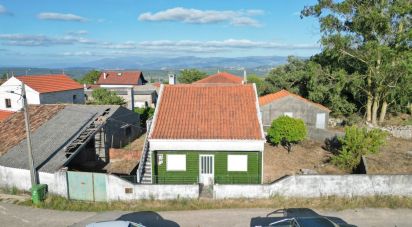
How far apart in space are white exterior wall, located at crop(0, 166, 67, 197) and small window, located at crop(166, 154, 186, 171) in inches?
224

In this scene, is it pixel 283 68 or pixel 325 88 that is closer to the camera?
pixel 325 88

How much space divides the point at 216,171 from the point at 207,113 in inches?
150

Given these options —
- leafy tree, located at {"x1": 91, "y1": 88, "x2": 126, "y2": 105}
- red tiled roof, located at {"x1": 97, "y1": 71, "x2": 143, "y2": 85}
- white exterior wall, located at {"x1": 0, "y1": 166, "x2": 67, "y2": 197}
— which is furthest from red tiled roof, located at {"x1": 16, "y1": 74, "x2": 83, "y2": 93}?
red tiled roof, located at {"x1": 97, "y1": 71, "x2": 143, "y2": 85}

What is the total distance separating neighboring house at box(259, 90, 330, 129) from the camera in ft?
110

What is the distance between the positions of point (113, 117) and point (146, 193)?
11796 millimetres

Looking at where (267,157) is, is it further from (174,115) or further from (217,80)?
(217,80)

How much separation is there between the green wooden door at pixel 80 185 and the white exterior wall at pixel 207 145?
155 inches

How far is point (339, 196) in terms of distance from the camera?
1792 cm

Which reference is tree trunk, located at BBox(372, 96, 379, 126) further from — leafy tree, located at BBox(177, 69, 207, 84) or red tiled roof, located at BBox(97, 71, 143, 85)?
red tiled roof, located at BBox(97, 71, 143, 85)

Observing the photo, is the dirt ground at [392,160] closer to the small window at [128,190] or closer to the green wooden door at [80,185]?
the small window at [128,190]

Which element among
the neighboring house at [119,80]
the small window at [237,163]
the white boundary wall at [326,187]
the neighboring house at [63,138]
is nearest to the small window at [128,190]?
the neighboring house at [63,138]

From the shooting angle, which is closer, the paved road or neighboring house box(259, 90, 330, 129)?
the paved road

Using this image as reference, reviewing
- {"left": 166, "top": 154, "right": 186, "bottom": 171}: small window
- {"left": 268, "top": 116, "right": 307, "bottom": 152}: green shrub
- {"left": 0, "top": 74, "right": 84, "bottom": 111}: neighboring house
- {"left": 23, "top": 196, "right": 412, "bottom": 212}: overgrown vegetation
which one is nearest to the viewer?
{"left": 23, "top": 196, "right": 412, "bottom": 212}: overgrown vegetation

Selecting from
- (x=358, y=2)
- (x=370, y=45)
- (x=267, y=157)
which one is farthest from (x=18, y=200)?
(x=358, y=2)
